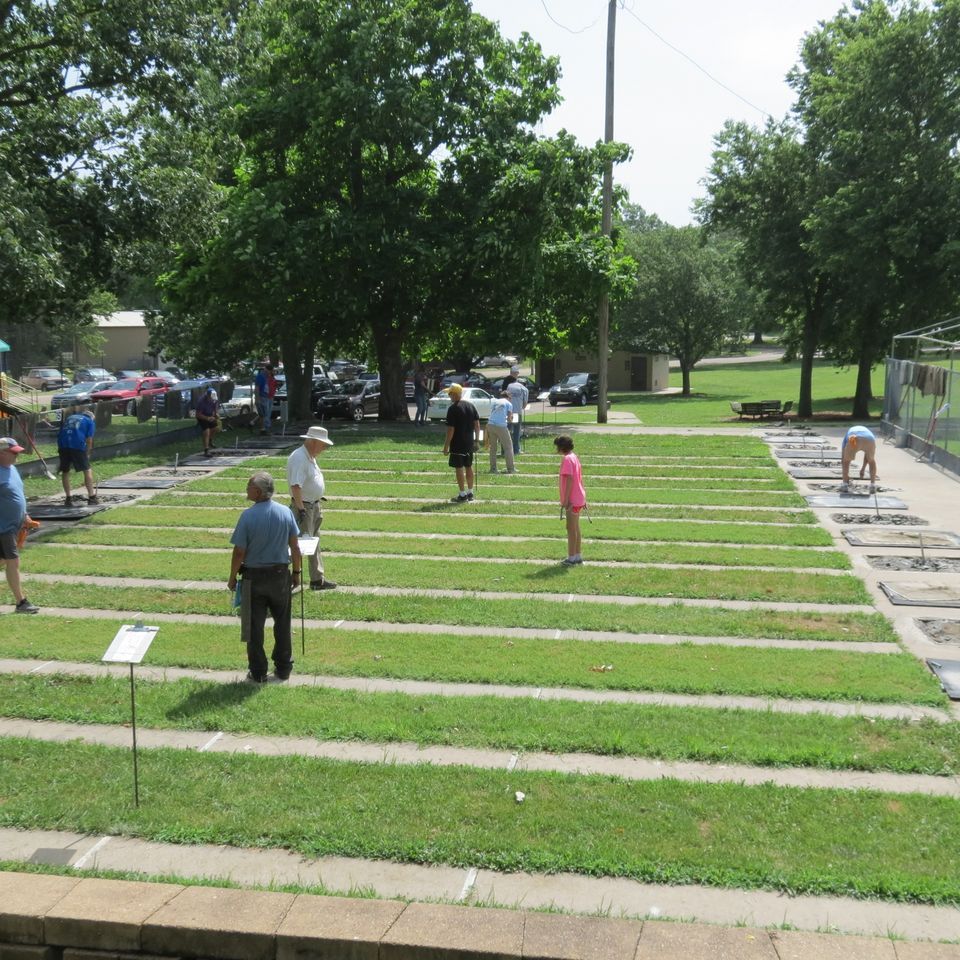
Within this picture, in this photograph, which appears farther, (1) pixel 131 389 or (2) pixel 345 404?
(1) pixel 131 389

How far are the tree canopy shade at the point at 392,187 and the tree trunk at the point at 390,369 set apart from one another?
0.84m

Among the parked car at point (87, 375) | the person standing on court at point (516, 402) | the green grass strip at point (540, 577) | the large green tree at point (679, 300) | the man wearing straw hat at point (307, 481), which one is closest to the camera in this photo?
the man wearing straw hat at point (307, 481)

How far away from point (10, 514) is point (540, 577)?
18.9ft

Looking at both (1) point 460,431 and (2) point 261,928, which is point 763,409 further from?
(2) point 261,928

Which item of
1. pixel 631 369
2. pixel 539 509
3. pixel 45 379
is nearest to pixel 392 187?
pixel 539 509

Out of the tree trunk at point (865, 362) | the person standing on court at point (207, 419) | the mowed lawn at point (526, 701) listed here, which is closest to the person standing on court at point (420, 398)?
the person standing on court at point (207, 419)

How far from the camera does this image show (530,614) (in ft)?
36.3

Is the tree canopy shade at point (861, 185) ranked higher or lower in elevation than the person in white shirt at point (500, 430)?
higher

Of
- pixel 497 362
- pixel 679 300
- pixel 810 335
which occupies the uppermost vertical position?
pixel 679 300

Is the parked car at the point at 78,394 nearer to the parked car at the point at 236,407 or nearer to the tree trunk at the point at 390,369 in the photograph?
the parked car at the point at 236,407

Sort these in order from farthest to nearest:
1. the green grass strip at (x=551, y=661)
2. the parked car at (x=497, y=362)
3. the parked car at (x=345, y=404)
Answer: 1. the parked car at (x=497, y=362)
2. the parked car at (x=345, y=404)
3. the green grass strip at (x=551, y=661)

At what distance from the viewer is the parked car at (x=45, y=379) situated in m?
57.6

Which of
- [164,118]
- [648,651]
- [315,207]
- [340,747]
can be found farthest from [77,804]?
[315,207]

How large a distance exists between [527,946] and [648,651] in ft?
16.1
